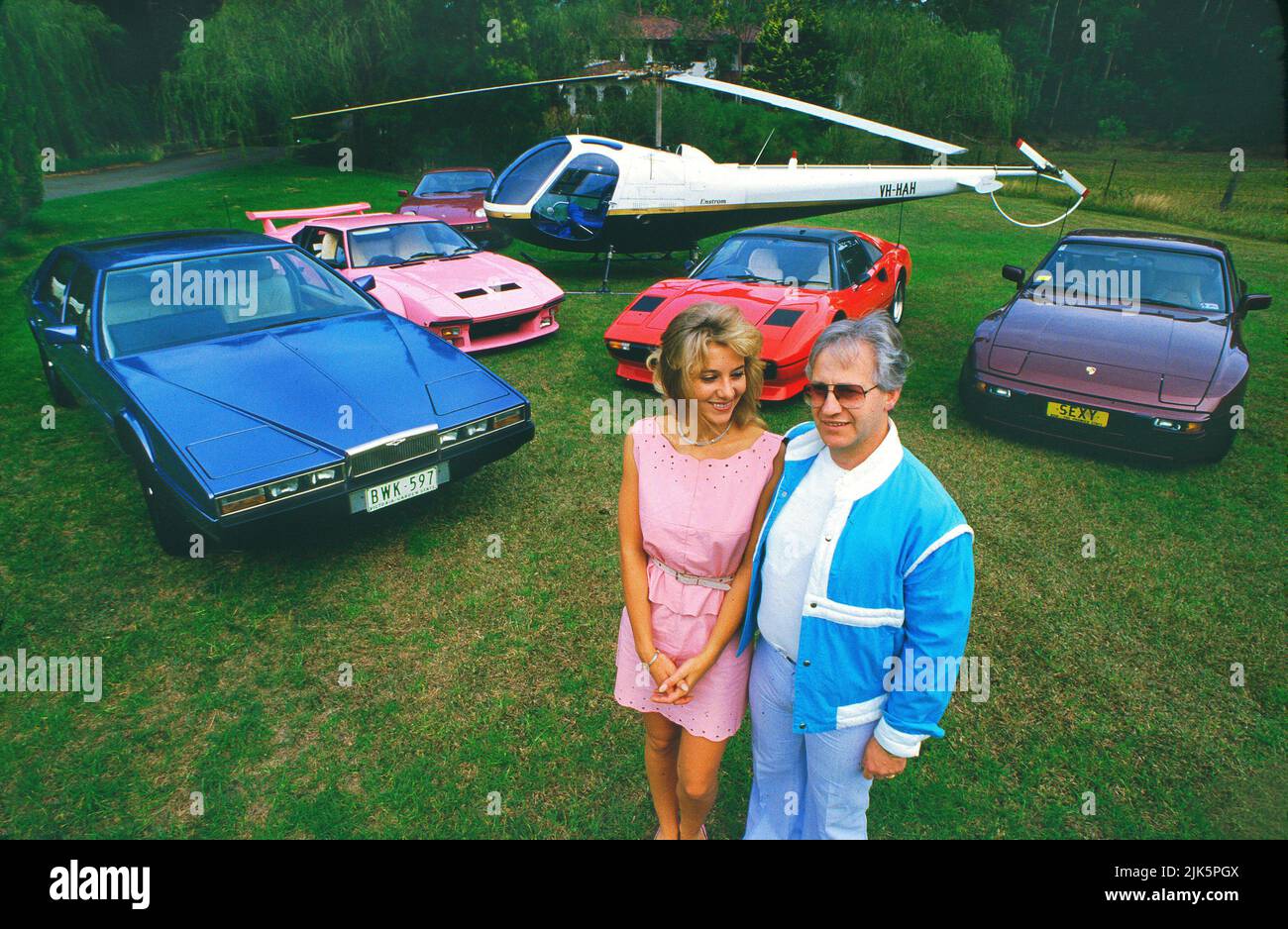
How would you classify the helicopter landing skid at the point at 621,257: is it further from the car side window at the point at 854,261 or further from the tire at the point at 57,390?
the tire at the point at 57,390

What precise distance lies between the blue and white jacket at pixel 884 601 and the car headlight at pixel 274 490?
2802 millimetres

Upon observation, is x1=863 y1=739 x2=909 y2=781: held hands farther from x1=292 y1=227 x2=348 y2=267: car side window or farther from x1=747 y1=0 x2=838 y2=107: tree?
x1=747 y1=0 x2=838 y2=107: tree

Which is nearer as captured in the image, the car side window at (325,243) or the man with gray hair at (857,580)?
the man with gray hair at (857,580)

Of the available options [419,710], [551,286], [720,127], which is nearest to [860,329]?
[419,710]

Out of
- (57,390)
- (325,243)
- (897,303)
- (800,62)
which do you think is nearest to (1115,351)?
(897,303)

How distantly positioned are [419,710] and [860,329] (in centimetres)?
262

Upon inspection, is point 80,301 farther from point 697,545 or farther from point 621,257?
point 621,257

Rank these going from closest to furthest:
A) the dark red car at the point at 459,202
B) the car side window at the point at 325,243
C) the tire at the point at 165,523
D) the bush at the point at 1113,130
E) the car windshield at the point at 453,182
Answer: the tire at the point at 165,523, the car side window at the point at 325,243, the dark red car at the point at 459,202, the car windshield at the point at 453,182, the bush at the point at 1113,130

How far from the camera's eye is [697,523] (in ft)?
6.81

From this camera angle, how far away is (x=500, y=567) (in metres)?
4.35

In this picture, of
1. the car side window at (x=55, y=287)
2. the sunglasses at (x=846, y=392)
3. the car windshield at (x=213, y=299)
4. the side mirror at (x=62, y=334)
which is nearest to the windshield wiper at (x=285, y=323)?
the car windshield at (x=213, y=299)

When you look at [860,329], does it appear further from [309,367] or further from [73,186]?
[73,186]

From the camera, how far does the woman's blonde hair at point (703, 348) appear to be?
1.98 m

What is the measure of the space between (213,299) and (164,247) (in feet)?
2.56
